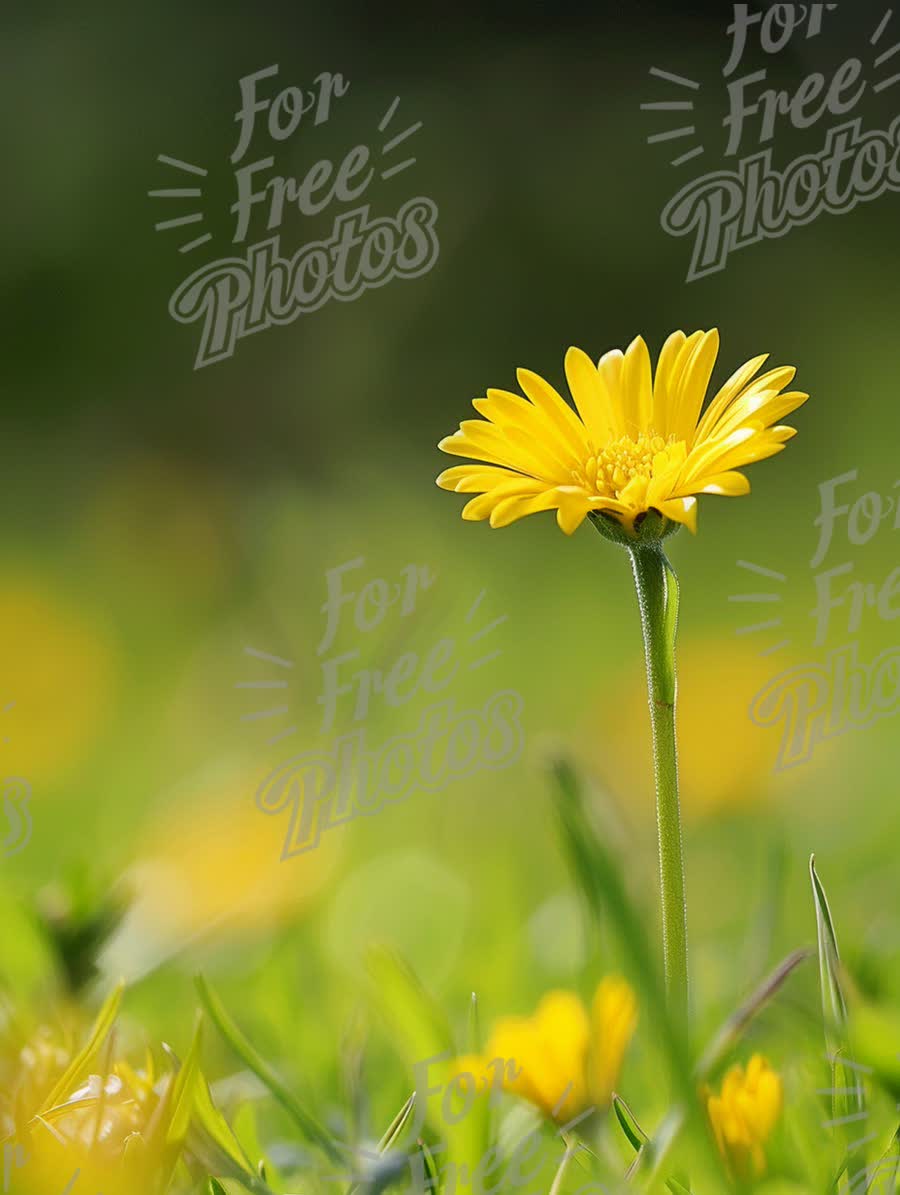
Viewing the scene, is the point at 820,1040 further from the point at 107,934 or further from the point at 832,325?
the point at 832,325

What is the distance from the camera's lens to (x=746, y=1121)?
304 mm

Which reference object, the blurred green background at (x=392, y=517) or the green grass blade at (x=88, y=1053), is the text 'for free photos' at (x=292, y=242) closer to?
the blurred green background at (x=392, y=517)

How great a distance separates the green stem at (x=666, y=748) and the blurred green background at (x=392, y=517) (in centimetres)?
11

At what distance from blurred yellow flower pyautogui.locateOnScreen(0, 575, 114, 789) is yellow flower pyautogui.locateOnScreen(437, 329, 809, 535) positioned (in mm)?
675

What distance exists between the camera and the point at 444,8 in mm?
1791

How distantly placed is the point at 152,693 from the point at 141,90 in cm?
108

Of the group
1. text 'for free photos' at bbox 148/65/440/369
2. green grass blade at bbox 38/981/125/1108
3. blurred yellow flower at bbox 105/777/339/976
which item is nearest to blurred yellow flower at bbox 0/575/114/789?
blurred yellow flower at bbox 105/777/339/976

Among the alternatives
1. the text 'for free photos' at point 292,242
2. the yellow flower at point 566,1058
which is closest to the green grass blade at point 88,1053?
the yellow flower at point 566,1058

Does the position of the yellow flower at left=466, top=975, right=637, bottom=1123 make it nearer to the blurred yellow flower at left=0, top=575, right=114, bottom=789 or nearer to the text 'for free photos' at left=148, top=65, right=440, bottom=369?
the text 'for free photos' at left=148, top=65, right=440, bottom=369

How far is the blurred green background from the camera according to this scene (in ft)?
2.12

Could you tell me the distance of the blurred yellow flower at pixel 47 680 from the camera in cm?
93

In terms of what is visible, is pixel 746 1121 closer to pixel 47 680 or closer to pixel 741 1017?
pixel 741 1017

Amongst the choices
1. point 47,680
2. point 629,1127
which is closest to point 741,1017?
point 629,1127

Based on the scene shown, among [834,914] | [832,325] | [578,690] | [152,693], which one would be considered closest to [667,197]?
[832,325]
